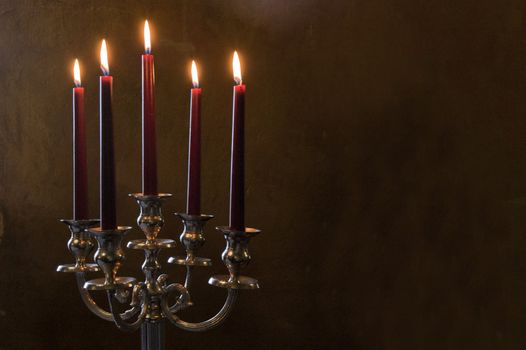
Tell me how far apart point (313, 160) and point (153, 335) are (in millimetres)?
635

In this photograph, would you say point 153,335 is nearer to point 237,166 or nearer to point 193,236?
point 193,236

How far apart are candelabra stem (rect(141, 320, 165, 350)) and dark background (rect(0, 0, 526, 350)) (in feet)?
1.85

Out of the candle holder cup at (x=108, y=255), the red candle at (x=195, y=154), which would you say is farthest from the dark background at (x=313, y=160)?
the candle holder cup at (x=108, y=255)

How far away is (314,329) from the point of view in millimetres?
1362

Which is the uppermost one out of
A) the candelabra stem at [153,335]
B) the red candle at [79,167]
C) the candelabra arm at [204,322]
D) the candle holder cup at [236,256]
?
the red candle at [79,167]

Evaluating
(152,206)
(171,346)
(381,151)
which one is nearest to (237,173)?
(152,206)

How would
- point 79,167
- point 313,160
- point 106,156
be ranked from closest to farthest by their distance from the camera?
point 106,156, point 79,167, point 313,160

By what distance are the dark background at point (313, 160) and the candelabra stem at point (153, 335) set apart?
563 millimetres

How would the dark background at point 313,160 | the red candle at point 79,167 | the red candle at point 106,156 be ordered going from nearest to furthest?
the red candle at point 106,156, the red candle at point 79,167, the dark background at point 313,160

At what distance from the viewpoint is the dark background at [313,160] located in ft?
4.15

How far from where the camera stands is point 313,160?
1.34 m

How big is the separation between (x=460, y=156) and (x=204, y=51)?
0.55 metres

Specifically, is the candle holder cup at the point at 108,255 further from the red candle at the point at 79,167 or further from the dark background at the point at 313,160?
the dark background at the point at 313,160

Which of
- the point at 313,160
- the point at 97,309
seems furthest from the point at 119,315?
the point at 313,160
